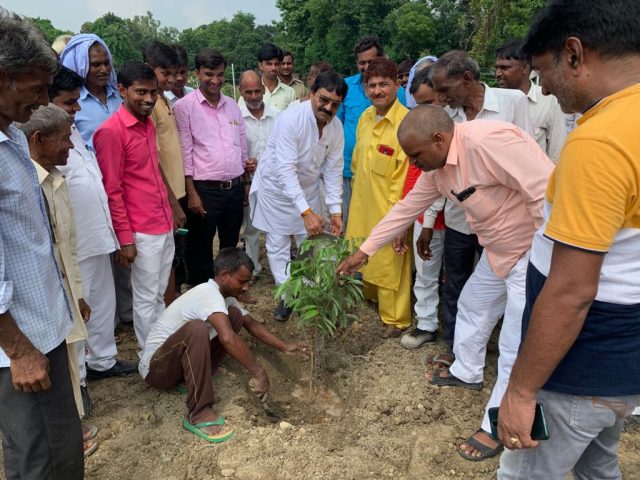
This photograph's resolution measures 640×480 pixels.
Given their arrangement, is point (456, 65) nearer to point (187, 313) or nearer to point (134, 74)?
point (134, 74)

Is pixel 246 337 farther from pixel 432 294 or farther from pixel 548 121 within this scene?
pixel 548 121

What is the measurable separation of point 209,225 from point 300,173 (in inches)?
37.8

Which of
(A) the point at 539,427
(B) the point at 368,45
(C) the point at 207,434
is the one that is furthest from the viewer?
(B) the point at 368,45

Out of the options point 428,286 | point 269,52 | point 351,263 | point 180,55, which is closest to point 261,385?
point 351,263

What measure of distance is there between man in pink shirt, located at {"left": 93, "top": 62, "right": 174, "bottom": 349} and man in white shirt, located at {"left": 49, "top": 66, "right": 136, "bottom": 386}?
11cm

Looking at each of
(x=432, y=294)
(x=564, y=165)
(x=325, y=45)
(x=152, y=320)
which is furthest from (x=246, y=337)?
(x=325, y=45)

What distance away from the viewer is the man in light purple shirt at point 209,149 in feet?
13.9

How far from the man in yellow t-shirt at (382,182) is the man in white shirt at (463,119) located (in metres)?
0.42

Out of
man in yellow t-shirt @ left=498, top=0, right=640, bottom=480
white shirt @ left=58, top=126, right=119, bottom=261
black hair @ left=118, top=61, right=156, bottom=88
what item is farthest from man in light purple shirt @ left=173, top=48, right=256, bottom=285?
man in yellow t-shirt @ left=498, top=0, right=640, bottom=480

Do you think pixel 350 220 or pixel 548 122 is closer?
pixel 548 122

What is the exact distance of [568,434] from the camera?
1.47 meters

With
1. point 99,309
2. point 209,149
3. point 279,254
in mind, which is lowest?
point 279,254

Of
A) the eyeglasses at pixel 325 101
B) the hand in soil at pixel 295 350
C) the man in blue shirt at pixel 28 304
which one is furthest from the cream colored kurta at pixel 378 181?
the man in blue shirt at pixel 28 304

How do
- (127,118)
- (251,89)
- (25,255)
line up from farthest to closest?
(251,89)
(127,118)
(25,255)
